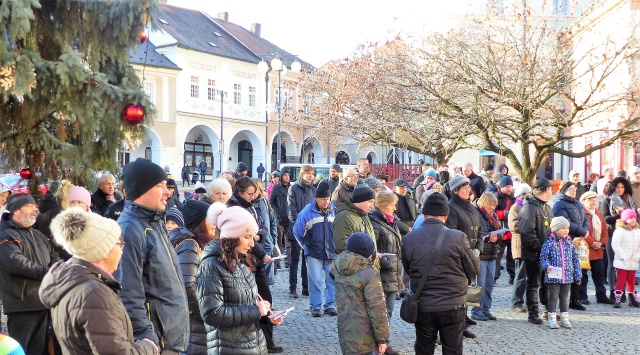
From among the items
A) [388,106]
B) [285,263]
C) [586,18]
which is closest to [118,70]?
[285,263]

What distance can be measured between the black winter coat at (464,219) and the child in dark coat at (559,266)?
1.10 meters

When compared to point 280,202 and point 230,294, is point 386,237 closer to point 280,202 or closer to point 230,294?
point 230,294

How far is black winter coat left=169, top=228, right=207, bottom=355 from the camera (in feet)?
15.4

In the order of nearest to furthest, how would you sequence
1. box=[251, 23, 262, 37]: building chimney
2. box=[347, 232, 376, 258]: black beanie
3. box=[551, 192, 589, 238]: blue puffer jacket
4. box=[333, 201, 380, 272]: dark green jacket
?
1. box=[347, 232, 376, 258]: black beanie
2. box=[333, 201, 380, 272]: dark green jacket
3. box=[551, 192, 589, 238]: blue puffer jacket
4. box=[251, 23, 262, 37]: building chimney

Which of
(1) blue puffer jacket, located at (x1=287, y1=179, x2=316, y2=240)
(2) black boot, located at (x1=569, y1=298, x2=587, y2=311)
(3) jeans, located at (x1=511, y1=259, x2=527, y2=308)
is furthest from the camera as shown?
(1) blue puffer jacket, located at (x1=287, y1=179, x2=316, y2=240)

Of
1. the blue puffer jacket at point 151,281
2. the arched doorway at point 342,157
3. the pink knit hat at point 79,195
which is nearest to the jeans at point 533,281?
the pink knit hat at point 79,195

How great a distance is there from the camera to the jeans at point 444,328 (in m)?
5.93

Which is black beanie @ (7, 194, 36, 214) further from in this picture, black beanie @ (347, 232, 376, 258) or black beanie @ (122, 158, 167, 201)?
black beanie @ (347, 232, 376, 258)

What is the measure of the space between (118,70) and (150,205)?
10.0 ft

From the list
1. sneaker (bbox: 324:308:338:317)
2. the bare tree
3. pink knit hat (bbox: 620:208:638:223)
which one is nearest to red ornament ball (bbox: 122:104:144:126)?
sneaker (bbox: 324:308:338:317)

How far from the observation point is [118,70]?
664 cm

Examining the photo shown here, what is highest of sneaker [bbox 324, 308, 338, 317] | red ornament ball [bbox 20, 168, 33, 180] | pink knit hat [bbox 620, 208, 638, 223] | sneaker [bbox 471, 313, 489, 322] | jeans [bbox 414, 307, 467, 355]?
red ornament ball [bbox 20, 168, 33, 180]

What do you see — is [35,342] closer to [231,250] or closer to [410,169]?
[231,250]

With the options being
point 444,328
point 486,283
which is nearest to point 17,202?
point 444,328
